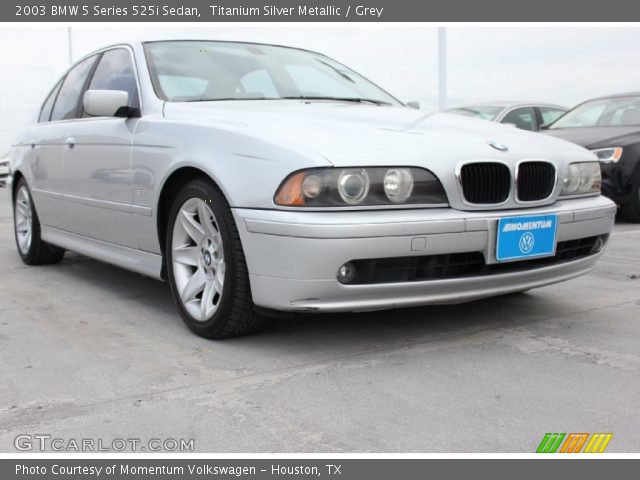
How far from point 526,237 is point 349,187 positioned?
85cm

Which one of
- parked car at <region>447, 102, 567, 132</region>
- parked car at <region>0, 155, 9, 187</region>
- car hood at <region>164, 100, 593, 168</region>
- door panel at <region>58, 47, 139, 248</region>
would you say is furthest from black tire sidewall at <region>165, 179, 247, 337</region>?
parked car at <region>0, 155, 9, 187</region>

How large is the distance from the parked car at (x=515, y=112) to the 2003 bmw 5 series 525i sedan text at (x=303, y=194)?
5699mm

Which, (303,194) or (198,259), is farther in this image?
(198,259)

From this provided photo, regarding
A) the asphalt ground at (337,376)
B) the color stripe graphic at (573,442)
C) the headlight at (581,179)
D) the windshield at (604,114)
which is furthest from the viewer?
the windshield at (604,114)

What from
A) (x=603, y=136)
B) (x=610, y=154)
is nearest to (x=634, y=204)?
(x=610, y=154)

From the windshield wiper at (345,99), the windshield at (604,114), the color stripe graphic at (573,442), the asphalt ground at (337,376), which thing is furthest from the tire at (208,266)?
the windshield at (604,114)

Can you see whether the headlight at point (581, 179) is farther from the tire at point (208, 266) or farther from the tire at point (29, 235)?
the tire at point (29, 235)

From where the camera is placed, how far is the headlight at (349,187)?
293cm

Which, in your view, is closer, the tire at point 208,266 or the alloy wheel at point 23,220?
the tire at point 208,266

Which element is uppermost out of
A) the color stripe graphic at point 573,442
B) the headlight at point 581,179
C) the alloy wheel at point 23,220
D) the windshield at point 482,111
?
the windshield at point 482,111

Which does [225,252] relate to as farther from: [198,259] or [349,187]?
[349,187]

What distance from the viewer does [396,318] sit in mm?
3730

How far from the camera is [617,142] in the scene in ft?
24.7

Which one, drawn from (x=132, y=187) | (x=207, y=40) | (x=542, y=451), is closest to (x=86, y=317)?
(x=132, y=187)
